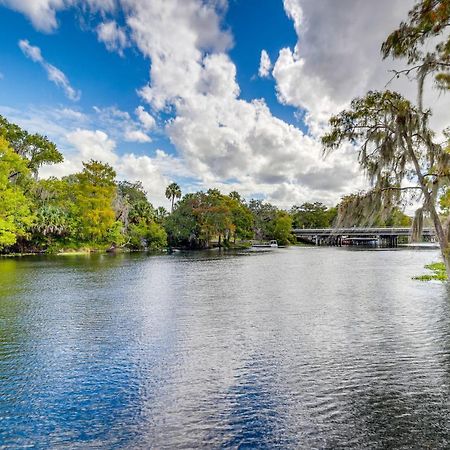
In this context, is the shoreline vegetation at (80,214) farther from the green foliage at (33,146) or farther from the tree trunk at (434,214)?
the tree trunk at (434,214)

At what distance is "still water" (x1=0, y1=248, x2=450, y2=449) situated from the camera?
6363mm

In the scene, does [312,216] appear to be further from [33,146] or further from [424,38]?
[424,38]

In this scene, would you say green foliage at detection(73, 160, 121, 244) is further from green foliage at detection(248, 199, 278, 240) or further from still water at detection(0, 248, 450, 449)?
green foliage at detection(248, 199, 278, 240)

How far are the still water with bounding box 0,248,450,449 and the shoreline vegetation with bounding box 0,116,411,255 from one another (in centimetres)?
3150

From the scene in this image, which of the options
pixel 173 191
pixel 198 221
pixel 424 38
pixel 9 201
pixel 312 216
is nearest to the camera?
pixel 424 38

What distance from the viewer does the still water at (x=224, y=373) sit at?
20.9ft

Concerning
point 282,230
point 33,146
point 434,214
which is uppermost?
point 33,146

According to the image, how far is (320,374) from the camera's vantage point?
8.95 metres

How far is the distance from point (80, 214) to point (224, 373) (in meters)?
58.2

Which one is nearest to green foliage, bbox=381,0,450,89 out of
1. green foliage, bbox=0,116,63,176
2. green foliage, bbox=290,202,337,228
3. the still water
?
the still water

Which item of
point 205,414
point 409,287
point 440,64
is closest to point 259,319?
point 205,414

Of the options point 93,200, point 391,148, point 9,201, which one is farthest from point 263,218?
point 391,148

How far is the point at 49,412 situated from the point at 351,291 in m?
18.8

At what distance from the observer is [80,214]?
61.1m
